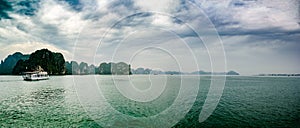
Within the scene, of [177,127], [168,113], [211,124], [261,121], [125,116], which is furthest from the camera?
[168,113]

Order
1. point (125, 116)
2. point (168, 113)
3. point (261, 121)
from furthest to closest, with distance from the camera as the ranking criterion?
point (168, 113)
point (125, 116)
point (261, 121)

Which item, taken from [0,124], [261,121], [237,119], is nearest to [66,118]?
[0,124]

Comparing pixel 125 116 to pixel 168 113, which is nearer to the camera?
pixel 125 116

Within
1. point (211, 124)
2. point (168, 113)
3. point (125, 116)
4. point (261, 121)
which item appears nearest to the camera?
point (211, 124)

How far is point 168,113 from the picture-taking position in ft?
99.6

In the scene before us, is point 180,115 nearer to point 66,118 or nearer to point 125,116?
point 125,116

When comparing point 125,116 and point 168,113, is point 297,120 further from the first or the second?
point 125,116

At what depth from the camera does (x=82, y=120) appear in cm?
2612

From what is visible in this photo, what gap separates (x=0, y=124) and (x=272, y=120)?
102 ft

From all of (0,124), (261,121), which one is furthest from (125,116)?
(261,121)

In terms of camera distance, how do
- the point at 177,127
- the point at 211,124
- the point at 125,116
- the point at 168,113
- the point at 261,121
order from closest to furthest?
the point at 177,127 < the point at 211,124 < the point at 261,121 < the point at 125,116 < the point at 168,113

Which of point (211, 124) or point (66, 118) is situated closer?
point (211, 124)

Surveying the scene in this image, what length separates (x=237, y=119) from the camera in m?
27.0

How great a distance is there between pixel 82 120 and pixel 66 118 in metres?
2.46
